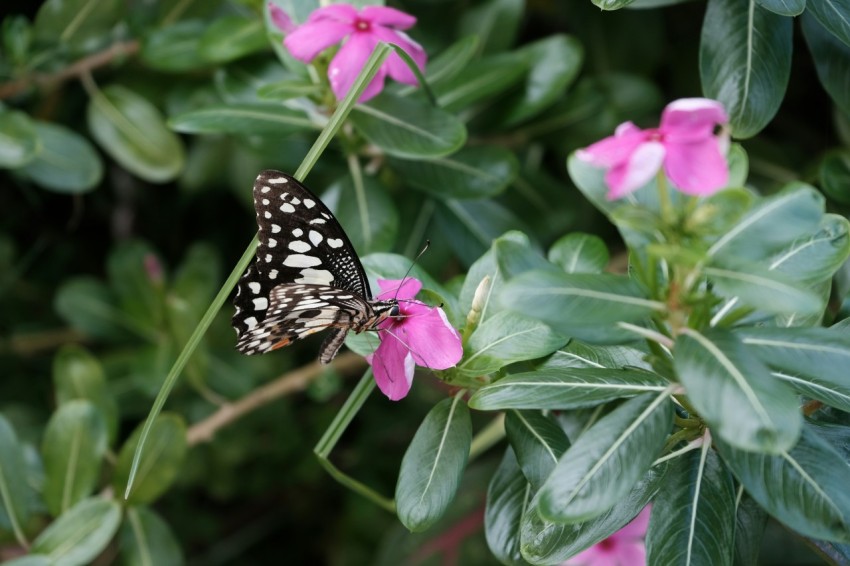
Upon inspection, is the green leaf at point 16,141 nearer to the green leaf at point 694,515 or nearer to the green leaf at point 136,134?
the green leaf at point 136,134

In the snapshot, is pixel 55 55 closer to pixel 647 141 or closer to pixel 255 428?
pixel 255 428

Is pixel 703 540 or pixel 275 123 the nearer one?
pixel 703 540

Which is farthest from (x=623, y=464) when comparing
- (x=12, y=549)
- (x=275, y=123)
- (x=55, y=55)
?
(x=55, y=55)

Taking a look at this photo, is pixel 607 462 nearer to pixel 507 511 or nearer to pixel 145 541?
pixel 507 511

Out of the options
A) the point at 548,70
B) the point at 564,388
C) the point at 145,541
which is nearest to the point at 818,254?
the point at 564,388

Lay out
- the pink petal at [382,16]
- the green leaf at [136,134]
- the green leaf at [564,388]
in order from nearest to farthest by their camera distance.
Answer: the green leaf at [564,388] < the pink petal at [382,16] < the green leaf at [136,134]

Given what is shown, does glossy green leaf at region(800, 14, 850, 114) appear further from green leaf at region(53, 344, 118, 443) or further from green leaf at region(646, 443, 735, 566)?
green leaf at region(53, 344, 118, 443)

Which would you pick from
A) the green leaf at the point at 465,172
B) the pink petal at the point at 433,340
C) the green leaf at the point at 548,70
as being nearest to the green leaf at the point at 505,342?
the pink petal at the point at 433,340

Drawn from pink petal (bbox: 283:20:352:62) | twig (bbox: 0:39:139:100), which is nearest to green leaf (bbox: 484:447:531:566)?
pink petal (bbox: 283:20:352:62)
